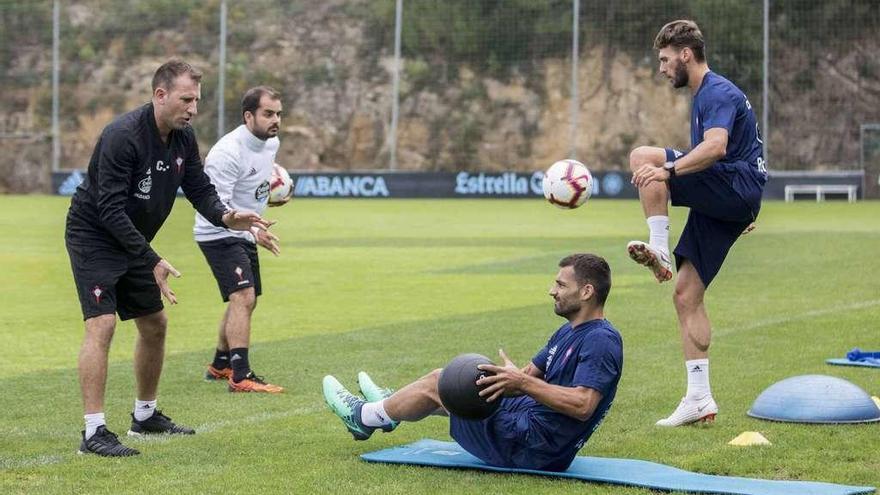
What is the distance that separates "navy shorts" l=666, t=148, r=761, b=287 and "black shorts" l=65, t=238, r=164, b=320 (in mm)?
3298

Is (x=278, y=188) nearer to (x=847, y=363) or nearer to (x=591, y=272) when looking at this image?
(x=847, y=363)

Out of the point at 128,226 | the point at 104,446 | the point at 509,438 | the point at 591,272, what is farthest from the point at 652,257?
the point at 104,446

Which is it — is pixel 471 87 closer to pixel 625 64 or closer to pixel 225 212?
pixel 625 64

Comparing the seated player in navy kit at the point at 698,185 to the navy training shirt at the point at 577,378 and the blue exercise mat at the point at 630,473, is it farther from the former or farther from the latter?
the blue exercise mat at the point at 630,473

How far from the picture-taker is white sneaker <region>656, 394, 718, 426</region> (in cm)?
916

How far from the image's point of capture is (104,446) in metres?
8.26

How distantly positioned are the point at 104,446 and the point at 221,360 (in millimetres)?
3594

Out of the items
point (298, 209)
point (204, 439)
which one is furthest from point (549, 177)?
point (298, 209)

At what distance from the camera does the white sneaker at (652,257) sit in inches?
350

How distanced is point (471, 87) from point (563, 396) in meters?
46.0

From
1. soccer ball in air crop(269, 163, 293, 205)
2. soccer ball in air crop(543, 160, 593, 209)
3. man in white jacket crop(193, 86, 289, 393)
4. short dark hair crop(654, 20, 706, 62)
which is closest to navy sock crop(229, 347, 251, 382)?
man in white jacket crop(193, 86, 289, 393)

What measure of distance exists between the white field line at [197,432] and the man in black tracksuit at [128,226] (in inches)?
8.1

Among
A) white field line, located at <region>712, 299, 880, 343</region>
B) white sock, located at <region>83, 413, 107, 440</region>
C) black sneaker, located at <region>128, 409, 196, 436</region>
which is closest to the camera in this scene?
white sock, located at <region>83, 413, 107, 440</region>

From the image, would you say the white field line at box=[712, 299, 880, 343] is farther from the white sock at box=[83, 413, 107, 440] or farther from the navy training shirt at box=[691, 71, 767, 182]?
the white sock at box=[83, 413, 107, 440]
